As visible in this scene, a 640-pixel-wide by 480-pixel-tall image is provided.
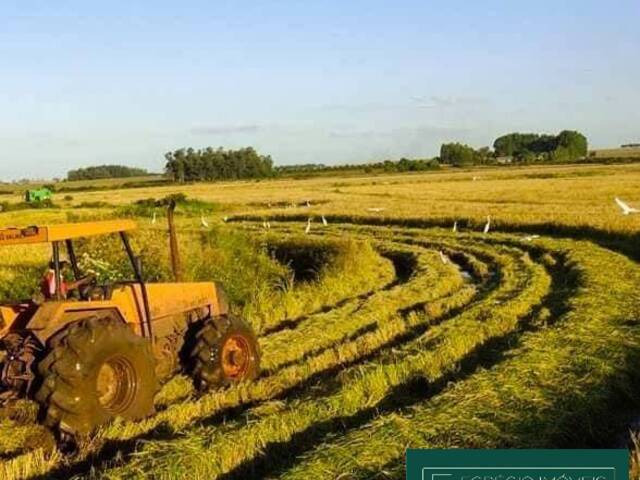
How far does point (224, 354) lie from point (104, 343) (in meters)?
2.02

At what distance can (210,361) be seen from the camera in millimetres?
8266

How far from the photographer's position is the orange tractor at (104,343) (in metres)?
6.52

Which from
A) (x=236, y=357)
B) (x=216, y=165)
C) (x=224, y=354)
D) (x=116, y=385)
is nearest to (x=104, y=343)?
Result: (x=116, y=385)

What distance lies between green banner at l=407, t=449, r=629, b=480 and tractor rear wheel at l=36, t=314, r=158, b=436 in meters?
3.52

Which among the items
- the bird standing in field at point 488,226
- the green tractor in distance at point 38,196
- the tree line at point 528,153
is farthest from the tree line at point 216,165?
the bird standing in field at point 488,226

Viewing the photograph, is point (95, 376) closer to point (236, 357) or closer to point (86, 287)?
point (86, 287)

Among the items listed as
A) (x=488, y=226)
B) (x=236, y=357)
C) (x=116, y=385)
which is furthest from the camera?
(x=488, y=226)

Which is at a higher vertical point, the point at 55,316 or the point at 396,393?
the point at 55,316

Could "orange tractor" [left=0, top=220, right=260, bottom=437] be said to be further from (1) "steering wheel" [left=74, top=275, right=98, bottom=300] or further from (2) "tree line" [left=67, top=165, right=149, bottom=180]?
(2) "tree line" [left=67, top=165, right=149, bottom=180]

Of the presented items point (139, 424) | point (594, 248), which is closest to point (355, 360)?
point (139, 424)

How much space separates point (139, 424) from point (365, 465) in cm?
236

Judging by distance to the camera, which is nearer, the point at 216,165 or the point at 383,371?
the point at 383,371

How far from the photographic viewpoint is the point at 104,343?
6750 millimetres

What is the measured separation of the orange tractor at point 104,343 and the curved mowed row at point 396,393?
0.27 m
